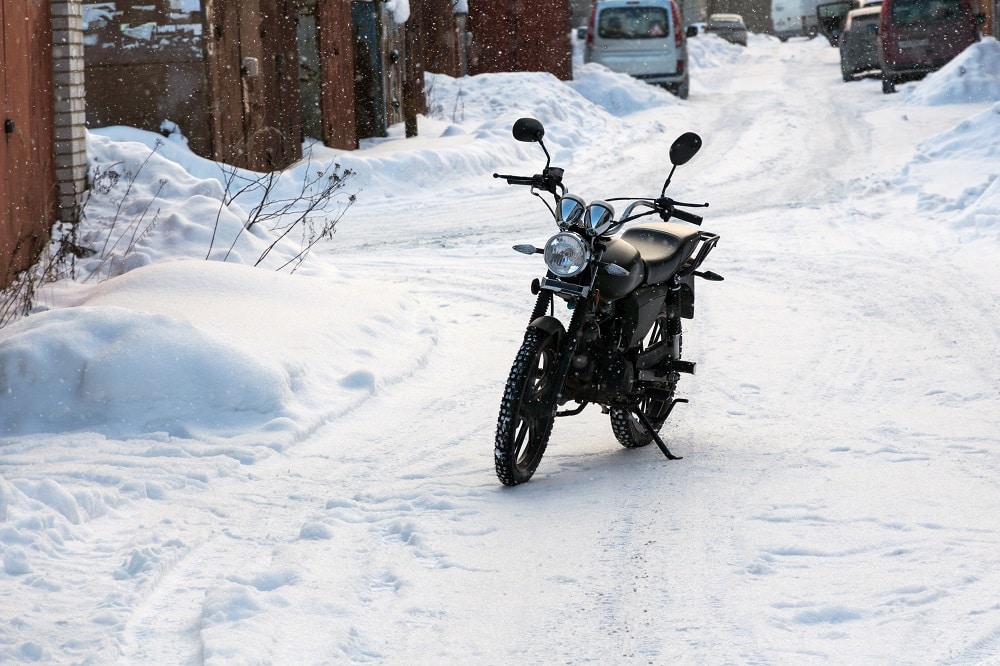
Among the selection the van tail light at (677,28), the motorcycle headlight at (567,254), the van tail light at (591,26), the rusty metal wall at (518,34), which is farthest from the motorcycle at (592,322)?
the rusty metal wall at (518,34)

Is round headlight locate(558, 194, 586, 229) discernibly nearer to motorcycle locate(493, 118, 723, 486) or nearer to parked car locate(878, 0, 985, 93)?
motorcycle locate(493, 118, 723, 486)

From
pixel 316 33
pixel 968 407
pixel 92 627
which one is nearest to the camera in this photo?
pixel 92 627

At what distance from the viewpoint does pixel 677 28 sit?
80.9 feet

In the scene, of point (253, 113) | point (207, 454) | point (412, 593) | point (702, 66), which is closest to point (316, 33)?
point (253, 113)

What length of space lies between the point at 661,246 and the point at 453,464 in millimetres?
1290

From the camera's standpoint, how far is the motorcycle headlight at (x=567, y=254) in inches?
194

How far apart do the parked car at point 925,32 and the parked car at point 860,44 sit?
147 inches

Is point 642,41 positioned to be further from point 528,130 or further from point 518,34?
point 528,130

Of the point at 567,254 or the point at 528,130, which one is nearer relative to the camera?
the point at 567,254

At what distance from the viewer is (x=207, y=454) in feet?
18.2

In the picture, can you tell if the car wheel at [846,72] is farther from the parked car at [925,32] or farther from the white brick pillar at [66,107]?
the white brick pillar at [66,107]

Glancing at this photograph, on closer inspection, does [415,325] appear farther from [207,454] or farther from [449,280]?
[207,454]

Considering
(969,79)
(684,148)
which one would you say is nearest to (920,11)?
(969,79)

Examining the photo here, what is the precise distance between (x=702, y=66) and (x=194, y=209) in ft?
94.4
